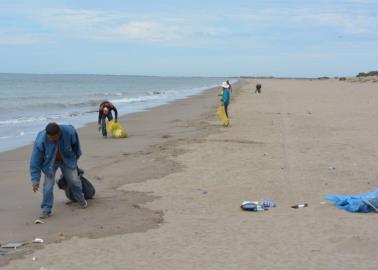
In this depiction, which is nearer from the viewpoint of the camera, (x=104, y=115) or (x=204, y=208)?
(x=204, y=208)

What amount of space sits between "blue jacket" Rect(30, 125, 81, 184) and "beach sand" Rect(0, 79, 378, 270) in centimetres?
66

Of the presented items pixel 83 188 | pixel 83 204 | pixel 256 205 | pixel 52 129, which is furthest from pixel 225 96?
pixel 52 129

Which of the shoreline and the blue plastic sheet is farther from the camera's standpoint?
the blue plastic sheet

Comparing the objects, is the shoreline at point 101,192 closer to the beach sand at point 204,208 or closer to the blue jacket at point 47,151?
the beach sand at point 204,208

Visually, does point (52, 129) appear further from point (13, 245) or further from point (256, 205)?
point (256, 205)

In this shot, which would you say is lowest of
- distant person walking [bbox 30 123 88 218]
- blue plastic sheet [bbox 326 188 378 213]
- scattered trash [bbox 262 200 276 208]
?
scattered trash [bbox 262 200 276 208]

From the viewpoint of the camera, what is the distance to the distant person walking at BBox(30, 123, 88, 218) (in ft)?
24.2

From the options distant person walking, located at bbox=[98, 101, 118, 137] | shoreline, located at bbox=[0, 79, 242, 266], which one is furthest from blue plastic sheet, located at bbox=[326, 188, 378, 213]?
distant person walking, located at bbox=[98, 101, 118, 137]

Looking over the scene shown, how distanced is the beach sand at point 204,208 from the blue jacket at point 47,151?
0.66 metres

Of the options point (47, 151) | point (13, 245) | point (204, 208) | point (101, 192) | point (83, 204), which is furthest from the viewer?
point (101, 192)

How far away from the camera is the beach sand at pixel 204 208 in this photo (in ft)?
19.0

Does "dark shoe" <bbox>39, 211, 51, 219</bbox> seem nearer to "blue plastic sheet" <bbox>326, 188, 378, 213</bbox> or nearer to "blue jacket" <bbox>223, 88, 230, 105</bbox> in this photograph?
"blue plastic sheet" <bbox>326, 188, 378, 213</bbox>

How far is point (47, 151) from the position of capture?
749 cm

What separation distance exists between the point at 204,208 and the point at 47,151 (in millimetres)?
2310
